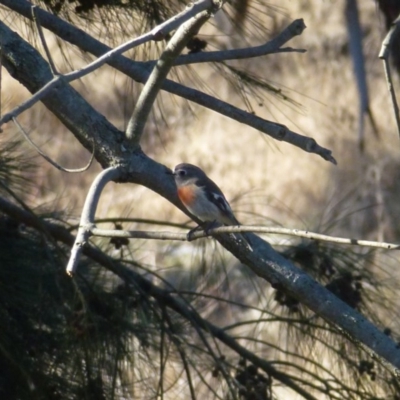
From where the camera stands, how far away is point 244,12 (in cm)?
247

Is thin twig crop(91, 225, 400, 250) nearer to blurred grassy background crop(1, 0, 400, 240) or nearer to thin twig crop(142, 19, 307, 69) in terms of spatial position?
thin twig crop(142, 19, 307, 69)

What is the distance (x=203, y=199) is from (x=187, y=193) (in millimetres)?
68

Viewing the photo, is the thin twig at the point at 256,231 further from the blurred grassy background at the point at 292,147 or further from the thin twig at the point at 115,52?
the blurred grassy background at the point at 292,147

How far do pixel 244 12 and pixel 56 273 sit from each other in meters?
0.87

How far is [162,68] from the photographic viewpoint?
5.43 ft

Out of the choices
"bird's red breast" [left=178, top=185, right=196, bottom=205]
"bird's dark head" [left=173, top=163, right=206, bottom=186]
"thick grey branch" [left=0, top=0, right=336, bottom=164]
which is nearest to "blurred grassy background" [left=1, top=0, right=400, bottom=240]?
"bird's dark head" [left=173, top=163, right=206, bottom=186]

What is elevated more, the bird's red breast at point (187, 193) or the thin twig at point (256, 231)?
the bird's red breast at point (187, 193)

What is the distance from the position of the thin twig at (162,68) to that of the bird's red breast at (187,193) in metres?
0.64

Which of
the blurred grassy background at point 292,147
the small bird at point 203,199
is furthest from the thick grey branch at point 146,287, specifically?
the blurred grassy background at point 292,147

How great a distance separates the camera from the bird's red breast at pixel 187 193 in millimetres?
2430

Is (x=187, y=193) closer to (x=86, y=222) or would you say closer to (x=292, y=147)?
Result: (x=86, y=222)

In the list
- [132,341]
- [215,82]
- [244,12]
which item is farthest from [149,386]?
[215,82]

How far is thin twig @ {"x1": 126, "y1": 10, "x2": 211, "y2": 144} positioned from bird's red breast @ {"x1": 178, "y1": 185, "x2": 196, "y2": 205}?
25.2 inches

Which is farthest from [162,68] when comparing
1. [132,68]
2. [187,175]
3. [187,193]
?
[187,175]
